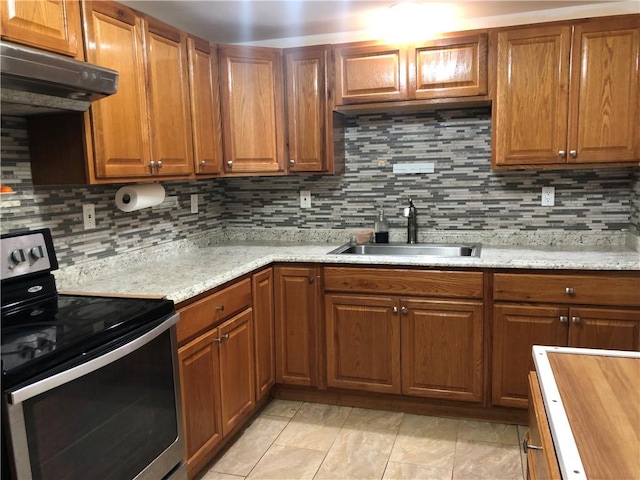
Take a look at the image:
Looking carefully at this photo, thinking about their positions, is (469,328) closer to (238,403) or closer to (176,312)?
(238,403)

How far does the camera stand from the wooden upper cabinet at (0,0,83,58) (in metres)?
1.63

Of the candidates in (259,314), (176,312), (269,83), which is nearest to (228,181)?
(269,83)

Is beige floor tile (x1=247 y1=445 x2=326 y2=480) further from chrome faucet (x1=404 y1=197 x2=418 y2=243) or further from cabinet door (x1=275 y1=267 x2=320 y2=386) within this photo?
chrome faucet (x1=404 y1=197 x2=418 y2=243)

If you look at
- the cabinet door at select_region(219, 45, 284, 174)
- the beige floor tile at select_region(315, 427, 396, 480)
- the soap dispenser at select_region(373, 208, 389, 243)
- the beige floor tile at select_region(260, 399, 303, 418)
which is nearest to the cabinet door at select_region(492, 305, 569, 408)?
the beige floor tile at select_region(315, 427, 396, 480)

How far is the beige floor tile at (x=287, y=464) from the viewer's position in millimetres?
2258

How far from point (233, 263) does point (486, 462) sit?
4.86 feet

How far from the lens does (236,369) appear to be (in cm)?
245

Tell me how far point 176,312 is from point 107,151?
0.70 m

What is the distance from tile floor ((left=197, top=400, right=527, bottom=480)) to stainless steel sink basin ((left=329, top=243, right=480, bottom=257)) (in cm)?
91

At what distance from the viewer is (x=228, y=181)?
11.5 ft

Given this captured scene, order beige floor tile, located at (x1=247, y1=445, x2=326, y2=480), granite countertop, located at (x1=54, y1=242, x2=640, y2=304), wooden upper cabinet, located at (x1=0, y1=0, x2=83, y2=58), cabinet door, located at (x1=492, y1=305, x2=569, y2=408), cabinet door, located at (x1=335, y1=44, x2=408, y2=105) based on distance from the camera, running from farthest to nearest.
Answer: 1. cabinet door, located at (x1=335, y1=44, x2=408, y2=105)
2. cabinet door, located at (x1=492, y1=305, x2=569, y2=408)
3. beige floor tile, located at (x1=247, y1=445, x2=326, y2=480)
4. granite countertop, located at (x1=54, y1=242, x2=640, y2=304)
5. wooden upper cabinet, located at (x1=0, y1=0, x2=83, y2=58)

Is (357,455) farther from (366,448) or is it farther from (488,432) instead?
(488,432)

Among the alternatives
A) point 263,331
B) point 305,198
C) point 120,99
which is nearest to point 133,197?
point 120,99

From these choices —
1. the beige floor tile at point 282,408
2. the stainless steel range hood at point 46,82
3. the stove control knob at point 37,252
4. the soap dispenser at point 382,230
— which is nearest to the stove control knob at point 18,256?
the stove control knob at point 37,252
